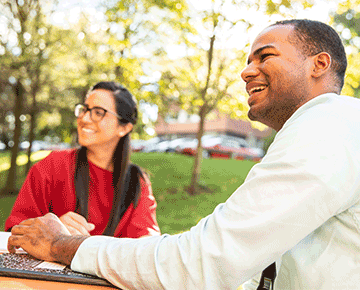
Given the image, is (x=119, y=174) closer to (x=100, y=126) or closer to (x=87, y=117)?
(x=100, y=126)

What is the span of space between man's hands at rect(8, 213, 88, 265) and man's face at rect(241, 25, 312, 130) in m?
1.02

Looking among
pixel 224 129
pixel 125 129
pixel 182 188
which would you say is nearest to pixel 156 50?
pixel 182 188

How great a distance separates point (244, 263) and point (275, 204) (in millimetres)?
200

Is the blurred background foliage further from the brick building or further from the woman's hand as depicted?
the brick building

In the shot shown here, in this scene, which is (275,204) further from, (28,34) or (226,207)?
(28,34)

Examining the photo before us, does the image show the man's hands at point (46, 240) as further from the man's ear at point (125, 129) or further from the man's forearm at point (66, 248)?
the man's ear at point (125, 129)

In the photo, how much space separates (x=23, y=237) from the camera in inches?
56.5

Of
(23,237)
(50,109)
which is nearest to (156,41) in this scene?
(50,109)

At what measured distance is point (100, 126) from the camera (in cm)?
288

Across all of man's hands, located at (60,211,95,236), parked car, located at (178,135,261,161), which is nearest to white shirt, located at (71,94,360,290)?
man's hands, located at (60,211,95,236)

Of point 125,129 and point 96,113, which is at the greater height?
point 96,113

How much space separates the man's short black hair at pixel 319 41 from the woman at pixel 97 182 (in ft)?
5.05

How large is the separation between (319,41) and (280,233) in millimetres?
1001

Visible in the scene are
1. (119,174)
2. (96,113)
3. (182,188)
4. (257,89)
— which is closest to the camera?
(257,89)
